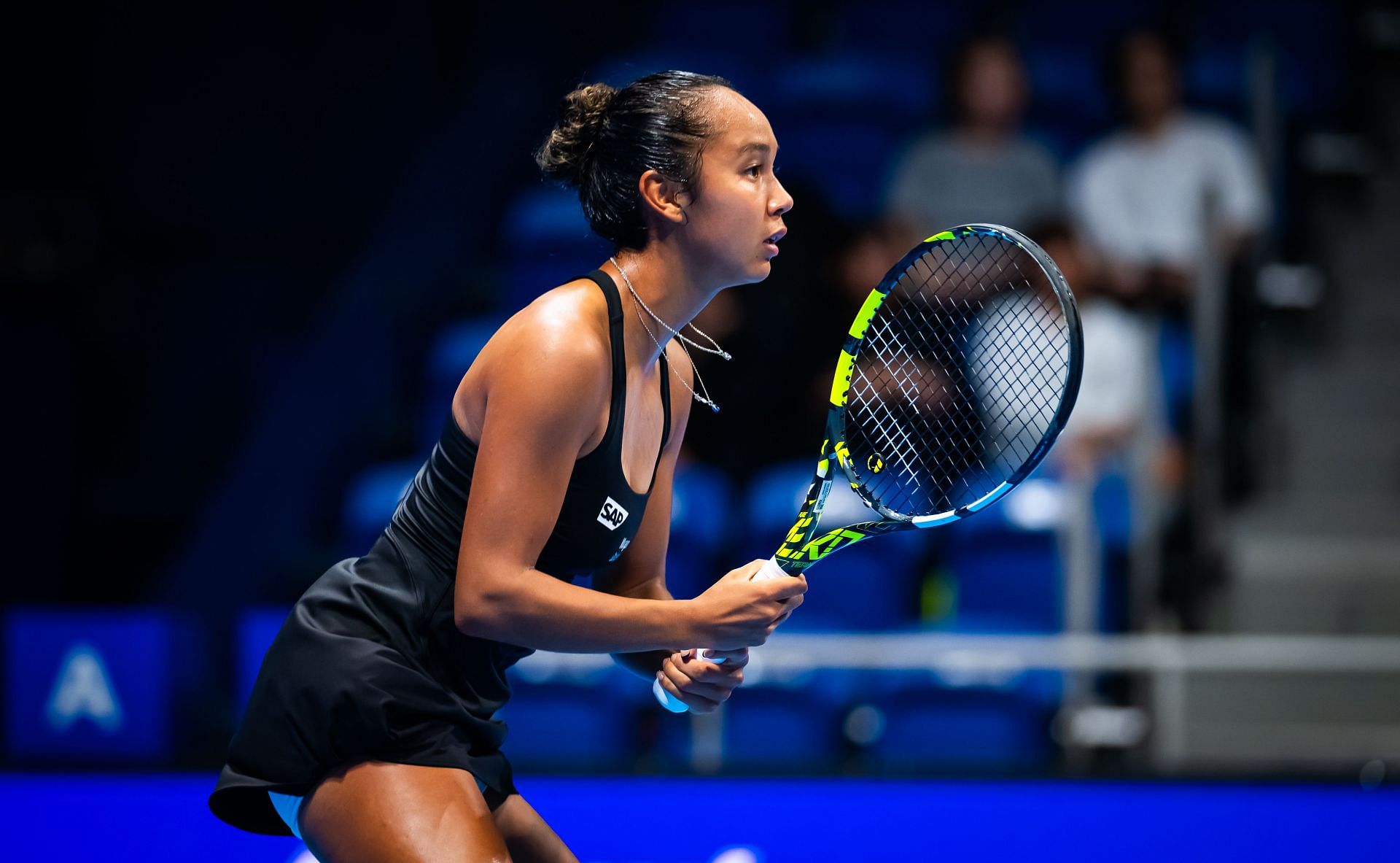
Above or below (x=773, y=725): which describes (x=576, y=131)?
above

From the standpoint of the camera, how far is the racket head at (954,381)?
7.61 ft

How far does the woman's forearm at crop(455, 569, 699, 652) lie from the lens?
204 centimetres

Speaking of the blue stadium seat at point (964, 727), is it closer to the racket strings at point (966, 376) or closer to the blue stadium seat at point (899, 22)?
the racket strings at point (966, 376)

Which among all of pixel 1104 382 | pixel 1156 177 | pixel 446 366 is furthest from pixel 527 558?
pixel 1156 177

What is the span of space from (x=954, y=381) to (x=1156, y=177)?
268 cm

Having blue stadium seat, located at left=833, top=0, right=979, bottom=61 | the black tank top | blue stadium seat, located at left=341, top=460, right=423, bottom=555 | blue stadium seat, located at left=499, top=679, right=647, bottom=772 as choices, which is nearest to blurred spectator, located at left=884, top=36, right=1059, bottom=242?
blue stadium seat, located at left=833, top=0, right=979, bottom=61

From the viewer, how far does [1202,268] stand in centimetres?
445

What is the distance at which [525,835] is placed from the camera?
2305mm

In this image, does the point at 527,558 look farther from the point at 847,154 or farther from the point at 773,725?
the point at 847,154

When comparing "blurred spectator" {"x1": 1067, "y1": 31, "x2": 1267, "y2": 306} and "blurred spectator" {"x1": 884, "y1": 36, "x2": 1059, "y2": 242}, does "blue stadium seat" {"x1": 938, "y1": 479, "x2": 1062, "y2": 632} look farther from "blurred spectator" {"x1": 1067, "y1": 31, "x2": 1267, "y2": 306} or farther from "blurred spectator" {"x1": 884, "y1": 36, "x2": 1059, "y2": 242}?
"blurred spectator" {"x1": 1067, "y1": 31, "x2": 1267, "y2": 306}

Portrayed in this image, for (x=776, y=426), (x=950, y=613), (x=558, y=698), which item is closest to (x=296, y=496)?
(x=558, y=698)

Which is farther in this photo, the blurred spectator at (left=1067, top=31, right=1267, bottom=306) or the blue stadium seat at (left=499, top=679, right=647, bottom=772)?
the blurred spectator at (left=1067, top=31, right=1267, bottom=306)

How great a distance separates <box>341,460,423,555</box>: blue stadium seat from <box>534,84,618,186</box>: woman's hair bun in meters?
2.30

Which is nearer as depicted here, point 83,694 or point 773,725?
point 83,694
